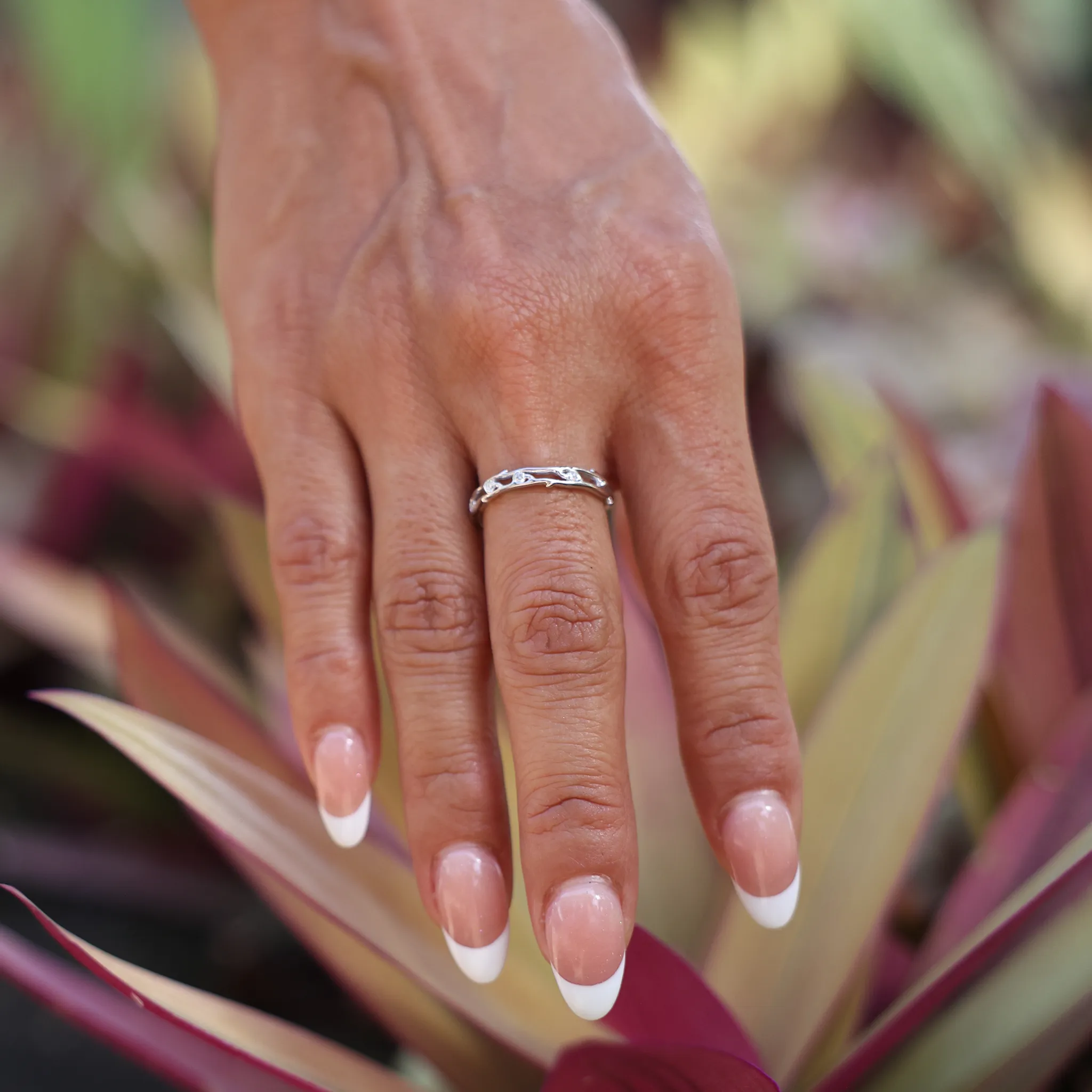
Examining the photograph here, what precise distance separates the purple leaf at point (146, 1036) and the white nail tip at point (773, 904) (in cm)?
21

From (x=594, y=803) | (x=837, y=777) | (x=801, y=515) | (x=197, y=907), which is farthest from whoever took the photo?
(x=801, y=515)

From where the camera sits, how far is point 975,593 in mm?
Answer: 509

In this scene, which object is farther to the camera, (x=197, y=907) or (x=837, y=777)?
(x=197, y=907)

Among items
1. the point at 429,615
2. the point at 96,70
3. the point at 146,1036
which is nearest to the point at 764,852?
the point at 429,615

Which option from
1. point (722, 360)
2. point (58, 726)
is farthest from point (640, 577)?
point (58, 726)

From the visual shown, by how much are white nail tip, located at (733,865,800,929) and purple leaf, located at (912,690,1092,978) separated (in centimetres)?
13

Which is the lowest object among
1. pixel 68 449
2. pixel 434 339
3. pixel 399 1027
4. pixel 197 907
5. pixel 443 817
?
pixel 197 907

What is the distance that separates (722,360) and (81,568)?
2.65 feet

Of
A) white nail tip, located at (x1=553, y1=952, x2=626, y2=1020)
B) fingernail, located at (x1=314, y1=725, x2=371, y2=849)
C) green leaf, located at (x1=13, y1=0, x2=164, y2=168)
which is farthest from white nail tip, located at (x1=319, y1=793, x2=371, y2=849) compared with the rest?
green leaf, located at (x1=13, y1=0, x2=164, y2=168)

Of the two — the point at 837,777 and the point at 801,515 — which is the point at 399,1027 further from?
the point at 801,515

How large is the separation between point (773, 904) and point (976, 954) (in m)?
0.08

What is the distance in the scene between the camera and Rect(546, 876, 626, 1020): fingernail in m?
0.37

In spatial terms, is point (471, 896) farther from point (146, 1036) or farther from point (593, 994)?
point (146, 1036)

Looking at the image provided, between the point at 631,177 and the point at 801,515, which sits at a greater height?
the point at 631,177
